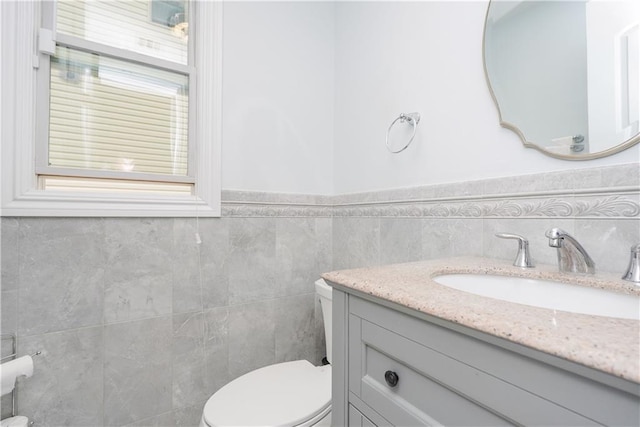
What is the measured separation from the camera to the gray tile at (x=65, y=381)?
3.38 ft

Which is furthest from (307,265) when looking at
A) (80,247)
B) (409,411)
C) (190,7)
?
(190,7)

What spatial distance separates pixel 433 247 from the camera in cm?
113

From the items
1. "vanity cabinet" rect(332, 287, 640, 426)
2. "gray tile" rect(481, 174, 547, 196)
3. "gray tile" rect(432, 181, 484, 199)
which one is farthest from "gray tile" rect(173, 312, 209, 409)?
"gray tile" rect(481, 174, 547, 196)

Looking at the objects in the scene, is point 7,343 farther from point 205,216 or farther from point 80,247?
point 205,216

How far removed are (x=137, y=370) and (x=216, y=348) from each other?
30 centimetres

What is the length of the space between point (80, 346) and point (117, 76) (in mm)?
1069

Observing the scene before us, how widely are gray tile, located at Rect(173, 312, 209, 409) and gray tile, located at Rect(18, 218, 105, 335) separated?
30 cm

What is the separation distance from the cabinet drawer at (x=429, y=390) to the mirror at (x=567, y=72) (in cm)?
68

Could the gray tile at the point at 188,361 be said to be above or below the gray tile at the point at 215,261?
below

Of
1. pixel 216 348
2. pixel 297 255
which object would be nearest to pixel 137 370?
pixel 216 348

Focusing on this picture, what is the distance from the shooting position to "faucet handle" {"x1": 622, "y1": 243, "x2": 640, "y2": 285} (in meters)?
0.59

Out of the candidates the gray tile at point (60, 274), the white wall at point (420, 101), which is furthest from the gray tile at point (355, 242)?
the gray tile at point (60, 274)

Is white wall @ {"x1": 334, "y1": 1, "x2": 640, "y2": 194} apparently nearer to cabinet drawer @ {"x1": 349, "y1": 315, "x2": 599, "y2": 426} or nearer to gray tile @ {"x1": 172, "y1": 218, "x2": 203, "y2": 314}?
cabinet drawer @ {"x1": 349, "y1": 315, "x2": 599, "y2": 426}

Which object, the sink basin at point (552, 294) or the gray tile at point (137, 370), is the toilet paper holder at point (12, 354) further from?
the sink basin at point (552, 294)
